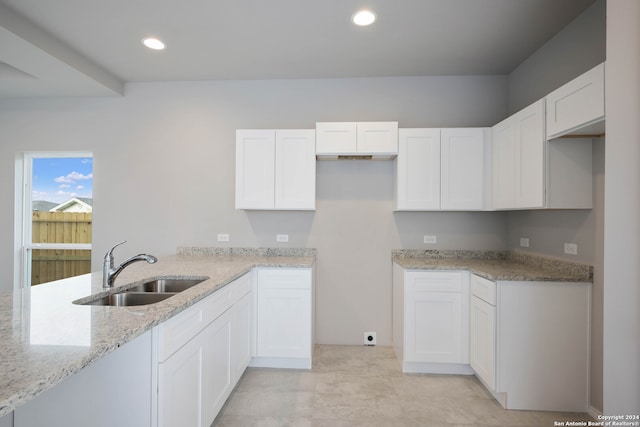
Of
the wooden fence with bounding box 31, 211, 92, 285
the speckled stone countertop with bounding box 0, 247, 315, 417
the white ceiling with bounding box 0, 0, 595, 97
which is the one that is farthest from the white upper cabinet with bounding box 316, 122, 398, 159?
the wooden fence with bounding box 31, 211, 92, 285

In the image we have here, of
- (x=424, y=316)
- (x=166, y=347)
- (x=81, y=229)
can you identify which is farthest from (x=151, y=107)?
(x=424, y=316)

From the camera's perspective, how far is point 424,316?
2.67 meters

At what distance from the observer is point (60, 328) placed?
1072 millimetres

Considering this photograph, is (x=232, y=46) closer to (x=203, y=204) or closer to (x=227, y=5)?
(x=227, y=5)

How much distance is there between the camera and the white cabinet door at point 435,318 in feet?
8.66

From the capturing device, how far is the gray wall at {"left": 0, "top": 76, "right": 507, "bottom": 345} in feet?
10.7

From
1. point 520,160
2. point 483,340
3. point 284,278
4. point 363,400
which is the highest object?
point 520,160

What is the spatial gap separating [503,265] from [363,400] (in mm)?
1639

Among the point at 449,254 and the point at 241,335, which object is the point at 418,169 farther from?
A: the point at 241,335

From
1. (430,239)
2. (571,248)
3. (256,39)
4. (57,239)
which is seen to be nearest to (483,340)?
(571,248)

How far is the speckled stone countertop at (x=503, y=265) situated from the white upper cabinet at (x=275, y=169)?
116 cm

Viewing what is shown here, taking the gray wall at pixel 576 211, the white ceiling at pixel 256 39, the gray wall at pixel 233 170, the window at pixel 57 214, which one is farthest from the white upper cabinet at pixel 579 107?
the window at pixel 57 214

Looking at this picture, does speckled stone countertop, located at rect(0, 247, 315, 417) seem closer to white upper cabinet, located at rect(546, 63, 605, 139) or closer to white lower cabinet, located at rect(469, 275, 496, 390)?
white lower cabinet, located at rect(469, 275, 496, 390)

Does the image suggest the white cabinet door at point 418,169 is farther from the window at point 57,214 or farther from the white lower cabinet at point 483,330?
the window at point 57,214
